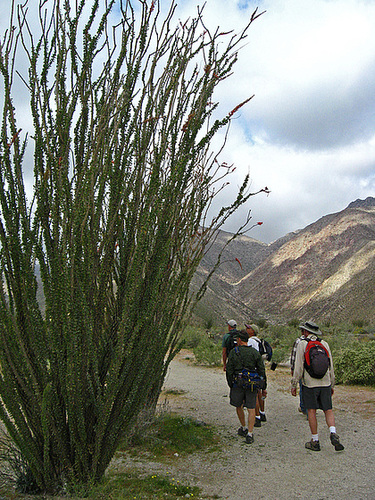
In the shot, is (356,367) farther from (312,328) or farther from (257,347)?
(312,328)

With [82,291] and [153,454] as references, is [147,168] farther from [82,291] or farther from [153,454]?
[153,454]

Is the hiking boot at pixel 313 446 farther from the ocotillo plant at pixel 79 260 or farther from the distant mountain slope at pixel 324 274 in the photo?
the distant mountain slope at pixel 324 274

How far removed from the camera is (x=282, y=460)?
479 cm

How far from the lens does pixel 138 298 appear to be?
130 inches

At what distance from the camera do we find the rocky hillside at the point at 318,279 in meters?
47.6

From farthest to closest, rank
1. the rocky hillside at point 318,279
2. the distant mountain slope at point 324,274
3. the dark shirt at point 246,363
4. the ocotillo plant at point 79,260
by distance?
the distant mountain slope at point 324,274 < the rocky hillside at point 318,279 < the dark shirt at point 246,363 < the ocotillo plant at point 79,260

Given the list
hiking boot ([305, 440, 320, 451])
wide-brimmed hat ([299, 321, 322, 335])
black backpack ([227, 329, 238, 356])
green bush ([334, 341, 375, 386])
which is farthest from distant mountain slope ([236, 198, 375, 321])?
hiking boot ([305, 440, 320, 451])

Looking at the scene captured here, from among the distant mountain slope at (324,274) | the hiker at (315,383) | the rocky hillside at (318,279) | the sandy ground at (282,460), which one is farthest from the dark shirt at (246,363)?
the distant mountain slope at (324,274)

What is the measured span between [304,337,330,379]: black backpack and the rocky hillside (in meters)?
29.5

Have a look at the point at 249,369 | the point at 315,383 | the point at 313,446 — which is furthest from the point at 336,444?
the point at 249,369

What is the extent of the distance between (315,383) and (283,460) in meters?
1.00

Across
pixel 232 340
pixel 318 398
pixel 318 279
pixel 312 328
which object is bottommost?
pixel 318 398

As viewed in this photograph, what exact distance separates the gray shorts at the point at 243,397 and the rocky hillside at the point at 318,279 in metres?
29.3

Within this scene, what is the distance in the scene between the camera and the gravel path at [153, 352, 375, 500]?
397 cm
